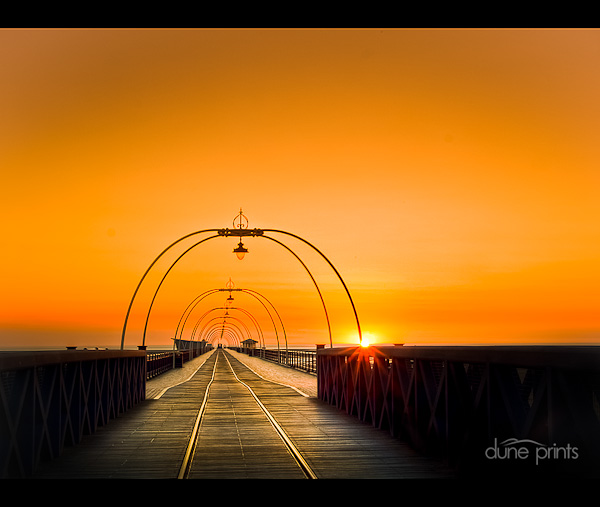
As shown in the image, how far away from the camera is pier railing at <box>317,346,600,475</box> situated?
6.58 metres

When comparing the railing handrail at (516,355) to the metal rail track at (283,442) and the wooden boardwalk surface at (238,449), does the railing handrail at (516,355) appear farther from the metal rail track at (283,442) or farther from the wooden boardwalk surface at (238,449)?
the metal rail track at (283,442)

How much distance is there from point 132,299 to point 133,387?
27.3ft

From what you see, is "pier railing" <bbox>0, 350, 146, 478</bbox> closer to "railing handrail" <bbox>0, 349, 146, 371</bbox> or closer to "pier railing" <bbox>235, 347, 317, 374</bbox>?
"railing handrail" <bbox>0, 349, 146, 371</bbox>

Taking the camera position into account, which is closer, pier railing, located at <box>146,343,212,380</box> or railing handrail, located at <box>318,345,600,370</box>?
railing handrail, located at <box>318,345,600,370</box>

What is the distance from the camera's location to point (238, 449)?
11.9m

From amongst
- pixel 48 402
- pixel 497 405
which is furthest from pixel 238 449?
pixel 497 405

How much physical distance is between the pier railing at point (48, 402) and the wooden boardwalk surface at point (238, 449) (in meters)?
0.30

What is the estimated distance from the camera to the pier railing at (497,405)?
6.58 meters

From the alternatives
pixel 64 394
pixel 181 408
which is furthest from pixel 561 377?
pixel 181 408

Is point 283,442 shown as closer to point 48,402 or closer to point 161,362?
point 48,402

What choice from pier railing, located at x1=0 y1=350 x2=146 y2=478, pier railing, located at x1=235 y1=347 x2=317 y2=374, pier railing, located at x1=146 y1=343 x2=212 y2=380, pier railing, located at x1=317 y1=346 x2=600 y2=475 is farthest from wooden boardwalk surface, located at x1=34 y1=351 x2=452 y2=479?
pier railing, located at x1=146 y1=343 x2=212 y2=380

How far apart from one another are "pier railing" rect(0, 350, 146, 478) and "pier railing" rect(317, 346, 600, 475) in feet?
17.5

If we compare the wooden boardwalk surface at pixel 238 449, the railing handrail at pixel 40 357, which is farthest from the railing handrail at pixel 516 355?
the railing handrail at pixel 40 357
